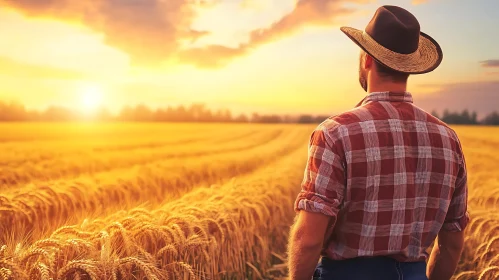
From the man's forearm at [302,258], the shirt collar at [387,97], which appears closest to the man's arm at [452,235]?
the shirt collar at [387,97]

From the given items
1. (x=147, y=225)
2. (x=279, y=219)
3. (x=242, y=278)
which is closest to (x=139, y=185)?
(x=279, y=219)

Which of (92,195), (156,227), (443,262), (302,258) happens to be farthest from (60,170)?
(302,258)

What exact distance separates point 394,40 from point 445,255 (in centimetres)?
129

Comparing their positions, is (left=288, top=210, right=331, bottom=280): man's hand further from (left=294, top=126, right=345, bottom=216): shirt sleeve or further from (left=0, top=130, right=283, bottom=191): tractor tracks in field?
(left=0, top=130, right=283, bottom=191): tractor tracks in field

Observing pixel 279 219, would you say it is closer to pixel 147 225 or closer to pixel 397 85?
pixel 147 225

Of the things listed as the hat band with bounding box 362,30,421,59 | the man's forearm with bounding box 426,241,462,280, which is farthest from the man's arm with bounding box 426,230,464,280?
the hat band with bounding box 362,30,421,59

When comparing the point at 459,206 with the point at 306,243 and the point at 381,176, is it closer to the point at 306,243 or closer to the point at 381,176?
the point at 381,176

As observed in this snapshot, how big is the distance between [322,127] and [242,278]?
3.53 meters

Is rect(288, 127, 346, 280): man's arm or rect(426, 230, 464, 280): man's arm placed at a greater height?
rect(288, 127, 346, 280): man's arm

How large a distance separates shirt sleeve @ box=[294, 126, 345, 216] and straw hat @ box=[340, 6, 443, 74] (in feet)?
1.69

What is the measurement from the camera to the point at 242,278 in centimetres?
555

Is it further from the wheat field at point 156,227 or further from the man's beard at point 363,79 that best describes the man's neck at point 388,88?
the wheat field at point 156,227

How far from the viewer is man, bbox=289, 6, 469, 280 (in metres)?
2.37

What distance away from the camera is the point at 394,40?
2615 mm
